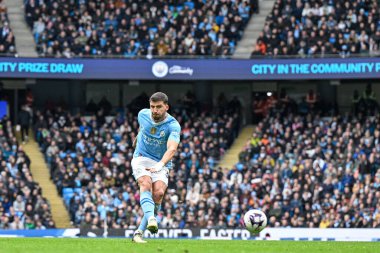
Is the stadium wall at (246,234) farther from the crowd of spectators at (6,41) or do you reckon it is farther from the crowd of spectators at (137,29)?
the crowd of spectators at (6,41)

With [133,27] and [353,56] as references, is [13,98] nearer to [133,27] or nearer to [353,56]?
[133,27]

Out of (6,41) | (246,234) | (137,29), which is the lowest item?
(246,234)

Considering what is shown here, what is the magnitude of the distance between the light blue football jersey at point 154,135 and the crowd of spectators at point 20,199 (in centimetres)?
1624

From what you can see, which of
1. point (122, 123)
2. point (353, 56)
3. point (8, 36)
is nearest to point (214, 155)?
point (122, 123)

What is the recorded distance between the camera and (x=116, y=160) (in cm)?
3572

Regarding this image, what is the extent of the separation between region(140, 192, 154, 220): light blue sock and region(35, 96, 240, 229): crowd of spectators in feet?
50.7

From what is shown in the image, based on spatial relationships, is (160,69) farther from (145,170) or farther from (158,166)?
(158,166)

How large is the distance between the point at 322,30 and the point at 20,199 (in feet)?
39.9

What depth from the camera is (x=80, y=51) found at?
38.1 meters

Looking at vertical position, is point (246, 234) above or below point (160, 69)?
below

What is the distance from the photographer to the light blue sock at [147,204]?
1601 cm

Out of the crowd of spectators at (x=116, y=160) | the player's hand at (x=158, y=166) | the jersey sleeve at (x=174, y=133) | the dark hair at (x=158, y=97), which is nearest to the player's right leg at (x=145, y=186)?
the player's hand at (x=158, y=166)

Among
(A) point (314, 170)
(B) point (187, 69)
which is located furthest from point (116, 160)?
(A) point (314, 170)

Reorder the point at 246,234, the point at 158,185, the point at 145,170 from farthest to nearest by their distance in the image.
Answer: the point at 246,234 < the point at 158,185 < the point at 145,170
